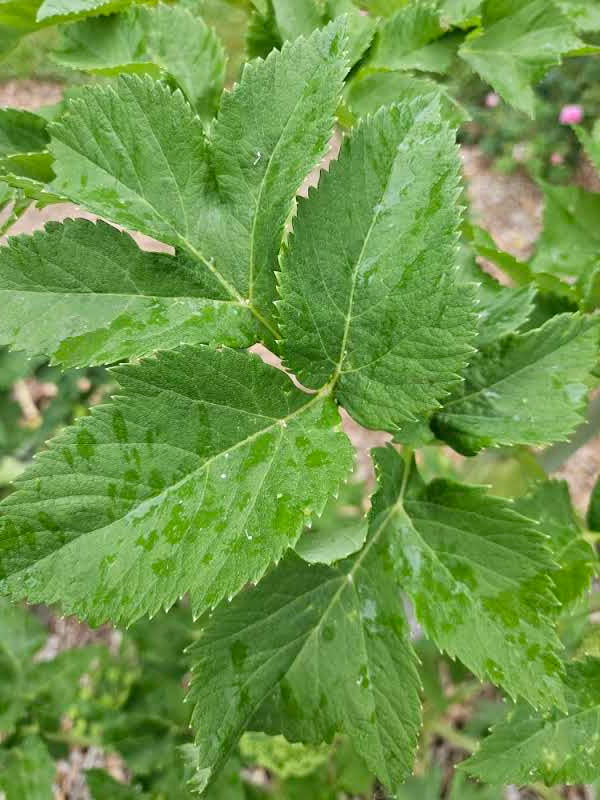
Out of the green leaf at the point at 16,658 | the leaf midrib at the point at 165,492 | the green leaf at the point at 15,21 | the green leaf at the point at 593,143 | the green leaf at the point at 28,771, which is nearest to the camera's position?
the leaf midrib at the point at 165,492

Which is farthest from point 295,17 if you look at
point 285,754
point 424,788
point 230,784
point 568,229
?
point 424,788

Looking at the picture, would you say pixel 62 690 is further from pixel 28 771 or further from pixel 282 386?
pixel 282 386

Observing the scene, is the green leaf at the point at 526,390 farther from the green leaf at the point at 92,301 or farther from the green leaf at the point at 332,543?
the green leaf at the point at 92,301

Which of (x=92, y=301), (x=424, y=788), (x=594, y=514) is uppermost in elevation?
(x=92, y=301)

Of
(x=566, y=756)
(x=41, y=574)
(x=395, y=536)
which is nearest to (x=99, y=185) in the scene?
(x=41, y=574)

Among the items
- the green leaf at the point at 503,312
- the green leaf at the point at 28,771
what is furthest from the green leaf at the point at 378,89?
the green leaf at the point at 28,771

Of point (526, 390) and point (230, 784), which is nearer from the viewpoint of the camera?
point (526, 390)

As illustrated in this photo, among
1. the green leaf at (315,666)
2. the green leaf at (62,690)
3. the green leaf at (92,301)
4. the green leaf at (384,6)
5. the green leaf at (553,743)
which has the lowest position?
the green leaf at (62,690)
